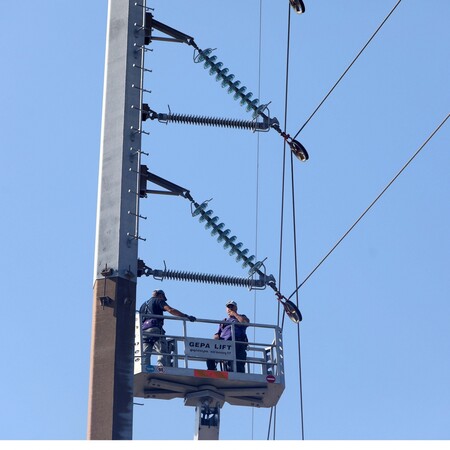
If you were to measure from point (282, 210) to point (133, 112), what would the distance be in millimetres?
5998

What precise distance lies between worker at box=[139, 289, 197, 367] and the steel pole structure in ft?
7.71

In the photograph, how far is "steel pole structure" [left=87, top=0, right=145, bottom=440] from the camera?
31.5m

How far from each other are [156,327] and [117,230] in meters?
2.97

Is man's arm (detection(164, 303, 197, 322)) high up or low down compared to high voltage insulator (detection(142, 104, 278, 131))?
down

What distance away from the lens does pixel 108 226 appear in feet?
108

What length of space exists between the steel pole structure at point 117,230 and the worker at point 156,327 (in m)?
2.35

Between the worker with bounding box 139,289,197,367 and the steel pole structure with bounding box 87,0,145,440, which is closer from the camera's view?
the steel pole structure with bounding box 87,0,145,440

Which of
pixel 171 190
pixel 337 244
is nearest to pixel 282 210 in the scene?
pixel 337 244

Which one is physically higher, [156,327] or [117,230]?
[117,230]

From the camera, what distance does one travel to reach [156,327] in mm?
35031

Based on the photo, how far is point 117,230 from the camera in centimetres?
3275

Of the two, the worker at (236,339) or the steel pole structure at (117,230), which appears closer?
the steel pole structure at (117,230)

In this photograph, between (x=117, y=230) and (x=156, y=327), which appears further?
(x=156, y=327)

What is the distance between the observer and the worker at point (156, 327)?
1372 inches
